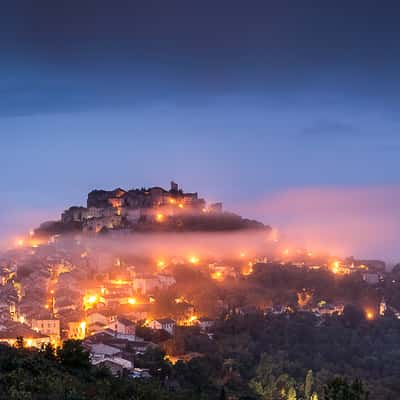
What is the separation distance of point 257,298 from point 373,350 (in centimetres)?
748

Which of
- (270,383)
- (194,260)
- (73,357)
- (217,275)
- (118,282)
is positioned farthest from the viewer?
(194,260)

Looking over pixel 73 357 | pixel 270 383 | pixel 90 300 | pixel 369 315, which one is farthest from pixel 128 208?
pixel 73 357

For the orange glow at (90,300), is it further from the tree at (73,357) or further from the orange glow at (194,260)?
the tree at (73,357)

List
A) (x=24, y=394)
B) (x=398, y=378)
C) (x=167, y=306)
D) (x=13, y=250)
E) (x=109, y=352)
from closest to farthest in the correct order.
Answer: (x=24, y=394) < (x=109, y=352) < (x=398, y=378) < (x=167, y=306) < (x=13, y=250)

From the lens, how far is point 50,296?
29.7m

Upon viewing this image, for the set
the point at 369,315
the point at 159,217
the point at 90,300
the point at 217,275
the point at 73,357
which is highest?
the point at 159,217

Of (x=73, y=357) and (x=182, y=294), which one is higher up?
(x=73, y=357)

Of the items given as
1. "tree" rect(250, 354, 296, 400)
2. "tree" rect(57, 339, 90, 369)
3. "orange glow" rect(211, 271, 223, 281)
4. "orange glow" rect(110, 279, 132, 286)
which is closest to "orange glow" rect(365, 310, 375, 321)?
"orange glow" rect(211, 271, 223, 281)

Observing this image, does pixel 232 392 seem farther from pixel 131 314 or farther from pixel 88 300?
pixel 88 300

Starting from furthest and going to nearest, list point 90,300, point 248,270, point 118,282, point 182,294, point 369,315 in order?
point 248,270 < point 118,282 < point 369,315 < point 182,294 < point 90,300

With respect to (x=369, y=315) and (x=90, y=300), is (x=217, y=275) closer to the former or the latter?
(x=369, y=315)

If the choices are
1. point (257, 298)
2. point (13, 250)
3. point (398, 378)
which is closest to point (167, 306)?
point (257, 298)

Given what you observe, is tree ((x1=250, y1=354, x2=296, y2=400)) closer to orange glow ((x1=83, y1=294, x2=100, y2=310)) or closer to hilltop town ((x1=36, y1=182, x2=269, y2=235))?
orange glow ((x1=83, y1=294, x2=100, y2=310))

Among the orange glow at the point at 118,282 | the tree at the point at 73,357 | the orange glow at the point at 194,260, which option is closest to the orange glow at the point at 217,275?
the orange glow at the point at 194,260
